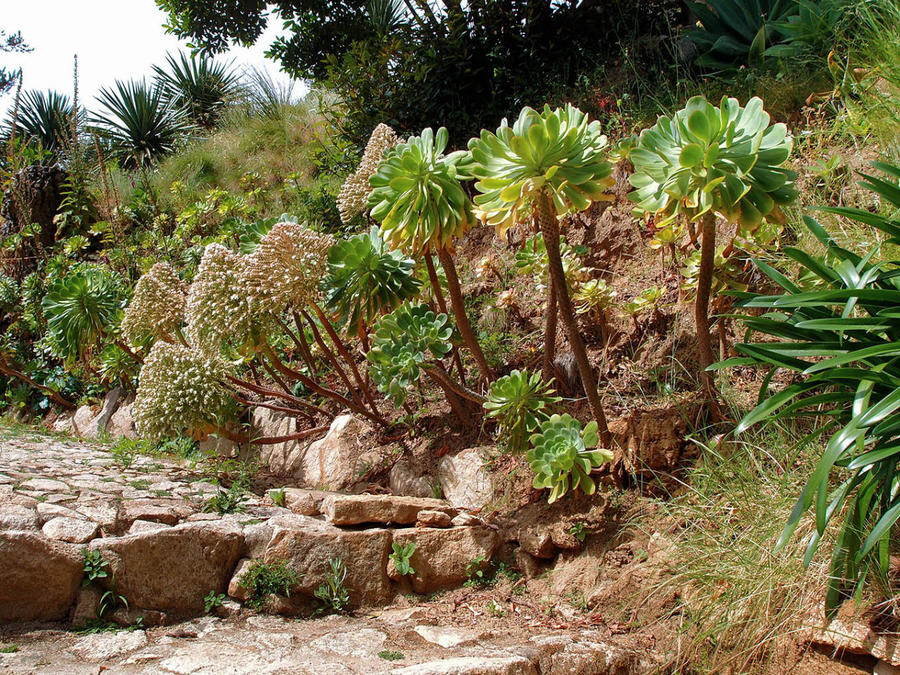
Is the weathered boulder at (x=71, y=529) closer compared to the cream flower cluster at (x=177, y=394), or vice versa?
the weathered boulder at (x=71, y=529)

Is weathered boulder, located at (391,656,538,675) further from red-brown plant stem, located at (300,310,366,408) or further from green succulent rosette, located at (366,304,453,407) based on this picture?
red-brown plant stem, located at (300,310,366,408)

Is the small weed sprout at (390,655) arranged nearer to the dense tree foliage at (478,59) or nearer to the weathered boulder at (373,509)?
the weathered boulder at (373,509)

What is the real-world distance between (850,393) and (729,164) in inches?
34.3

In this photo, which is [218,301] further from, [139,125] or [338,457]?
[139,125]

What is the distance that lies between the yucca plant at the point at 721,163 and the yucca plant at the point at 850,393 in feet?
0.66

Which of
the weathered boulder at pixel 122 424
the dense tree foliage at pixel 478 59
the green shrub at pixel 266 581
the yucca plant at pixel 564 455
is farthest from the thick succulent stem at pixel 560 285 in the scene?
the weathered boulder at pixel 122 424

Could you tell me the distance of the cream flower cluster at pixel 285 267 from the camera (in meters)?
3.56

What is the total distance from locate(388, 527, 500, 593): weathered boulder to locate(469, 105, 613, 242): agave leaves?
144 cm

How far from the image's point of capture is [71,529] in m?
2.70

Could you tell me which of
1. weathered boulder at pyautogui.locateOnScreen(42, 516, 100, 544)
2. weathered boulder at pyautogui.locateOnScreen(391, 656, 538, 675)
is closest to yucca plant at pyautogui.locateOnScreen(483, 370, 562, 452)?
weathered boulder at pyautogui.locateOnScreen(391, 656, 538, 675)

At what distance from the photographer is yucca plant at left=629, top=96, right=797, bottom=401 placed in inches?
93.6

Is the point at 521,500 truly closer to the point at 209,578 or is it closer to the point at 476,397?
the point at 476,397

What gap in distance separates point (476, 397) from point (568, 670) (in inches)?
54.0

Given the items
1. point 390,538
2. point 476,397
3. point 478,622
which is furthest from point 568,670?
point 476,397
